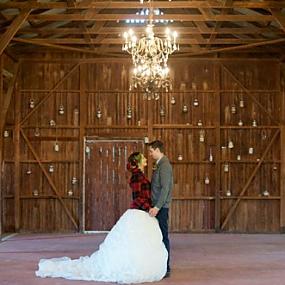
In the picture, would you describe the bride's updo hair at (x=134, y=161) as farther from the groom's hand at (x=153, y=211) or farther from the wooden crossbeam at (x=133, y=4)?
the wooden crossbeam at (x=133, y=4)

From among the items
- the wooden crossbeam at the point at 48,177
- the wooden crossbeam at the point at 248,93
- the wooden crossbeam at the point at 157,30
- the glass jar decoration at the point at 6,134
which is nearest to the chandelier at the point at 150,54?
the wooden crossbeam at the point at 157,30

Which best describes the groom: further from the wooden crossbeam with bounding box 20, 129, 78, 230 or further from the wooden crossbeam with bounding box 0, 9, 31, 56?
the wooden crossbeam with bounding box 20, 129, 78, 230

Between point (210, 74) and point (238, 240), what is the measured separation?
146 inches

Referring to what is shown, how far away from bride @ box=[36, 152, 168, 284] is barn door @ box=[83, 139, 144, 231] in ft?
18.0

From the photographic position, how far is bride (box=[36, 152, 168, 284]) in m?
6.81

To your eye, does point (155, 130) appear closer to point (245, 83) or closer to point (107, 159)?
point (107, 159)

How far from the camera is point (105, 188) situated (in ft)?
41.8

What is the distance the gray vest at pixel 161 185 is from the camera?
6.89m

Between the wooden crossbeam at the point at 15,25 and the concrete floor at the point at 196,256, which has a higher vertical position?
the wooden crossbeam at the point at 15,25

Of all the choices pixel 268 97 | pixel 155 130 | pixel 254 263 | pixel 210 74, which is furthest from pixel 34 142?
pixel 254 263

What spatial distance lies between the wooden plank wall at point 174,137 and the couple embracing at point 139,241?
556cm

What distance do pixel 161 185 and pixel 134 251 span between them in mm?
822

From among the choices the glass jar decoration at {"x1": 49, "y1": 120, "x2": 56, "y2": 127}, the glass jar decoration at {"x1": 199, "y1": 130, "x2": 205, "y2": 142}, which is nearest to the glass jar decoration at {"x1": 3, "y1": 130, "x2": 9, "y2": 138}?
the glass jar decoration at {"x1": 49, "y1": 120, "x2": 56, "y2": 127}

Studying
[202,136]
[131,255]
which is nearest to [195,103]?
[202,136]
